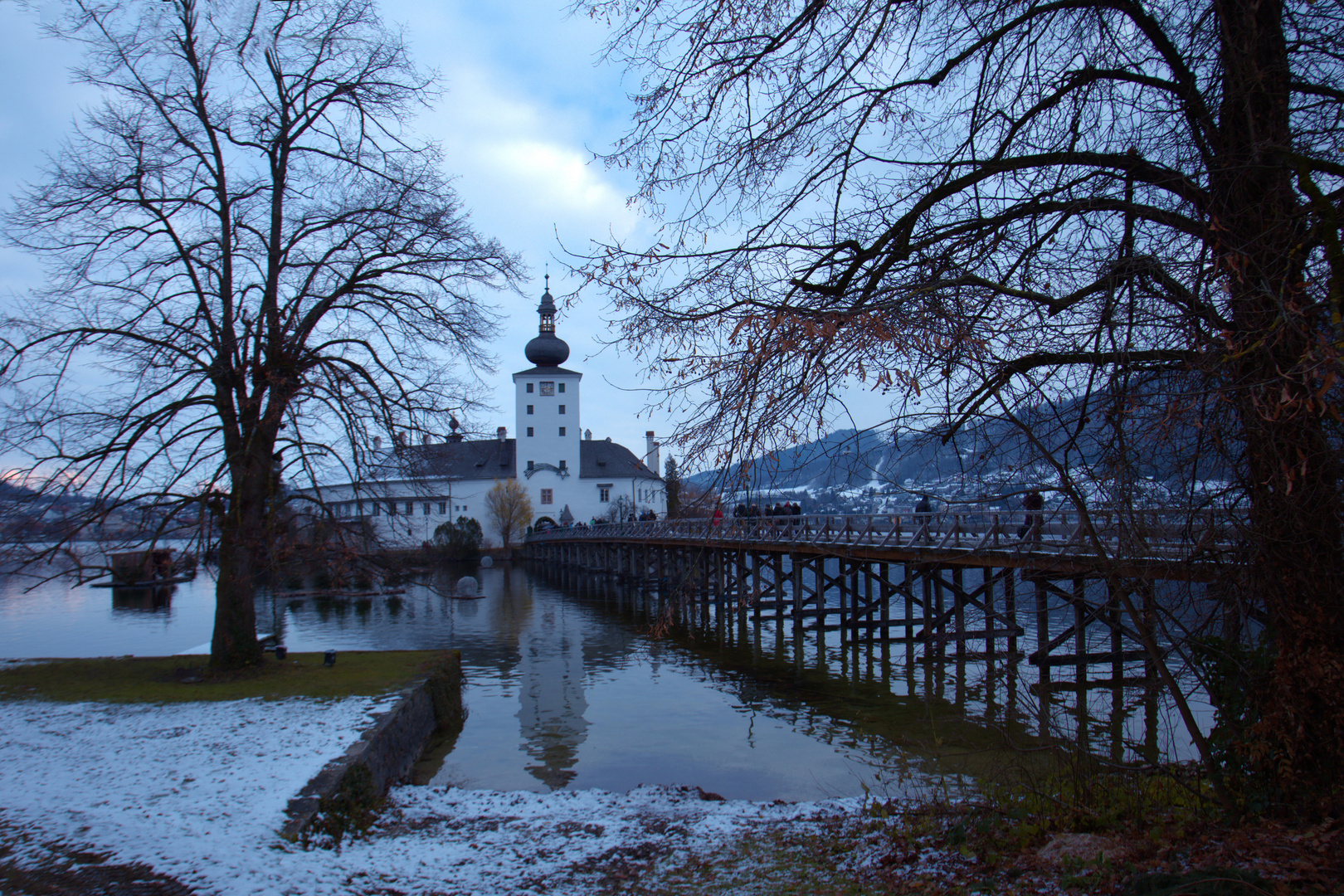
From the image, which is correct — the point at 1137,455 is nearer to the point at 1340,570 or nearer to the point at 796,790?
the point at 1340,570

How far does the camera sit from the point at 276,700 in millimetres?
10758

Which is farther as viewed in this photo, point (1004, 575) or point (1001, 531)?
point (1001, 531)

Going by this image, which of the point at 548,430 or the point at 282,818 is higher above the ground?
the point at 548,430

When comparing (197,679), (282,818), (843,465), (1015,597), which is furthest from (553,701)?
(843,465)

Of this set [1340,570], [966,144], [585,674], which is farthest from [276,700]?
[1340,570]

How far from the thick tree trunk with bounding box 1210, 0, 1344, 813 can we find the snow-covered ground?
2685 millimetres

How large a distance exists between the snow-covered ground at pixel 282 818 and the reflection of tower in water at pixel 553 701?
2513 mm

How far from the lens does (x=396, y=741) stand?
9.72 m

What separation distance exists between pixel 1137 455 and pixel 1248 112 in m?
1.86

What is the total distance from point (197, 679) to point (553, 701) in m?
5.90

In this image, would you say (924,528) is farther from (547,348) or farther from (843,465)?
(547,348)

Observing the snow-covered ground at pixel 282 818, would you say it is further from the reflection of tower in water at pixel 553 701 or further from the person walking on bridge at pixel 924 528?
the person walking on bridge at pixel 924 528

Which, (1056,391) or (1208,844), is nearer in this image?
(1208,844)

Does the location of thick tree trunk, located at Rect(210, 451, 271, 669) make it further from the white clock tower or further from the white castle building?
the white clock tower
